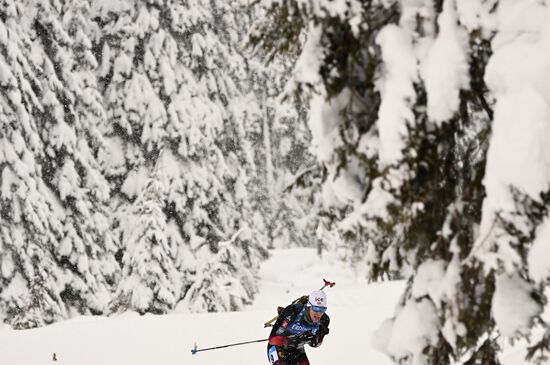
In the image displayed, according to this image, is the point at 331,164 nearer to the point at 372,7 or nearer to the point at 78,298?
the point at 372,7

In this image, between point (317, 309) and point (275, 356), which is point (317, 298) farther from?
point (275, 356)

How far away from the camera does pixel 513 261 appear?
4.13 meters

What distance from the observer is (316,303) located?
354 inches

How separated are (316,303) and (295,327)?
0.54 meters

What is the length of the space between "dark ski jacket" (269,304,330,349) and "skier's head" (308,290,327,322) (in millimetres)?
138

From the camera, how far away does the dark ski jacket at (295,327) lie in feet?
30.3

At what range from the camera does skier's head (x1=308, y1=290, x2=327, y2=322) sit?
29.5 feet

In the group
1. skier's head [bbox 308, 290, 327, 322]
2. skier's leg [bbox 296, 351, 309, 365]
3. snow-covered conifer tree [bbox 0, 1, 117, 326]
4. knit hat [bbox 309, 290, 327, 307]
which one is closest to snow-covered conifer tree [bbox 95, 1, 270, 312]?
snow-covered conifer tree [bbox 0, 1, 117, 326]

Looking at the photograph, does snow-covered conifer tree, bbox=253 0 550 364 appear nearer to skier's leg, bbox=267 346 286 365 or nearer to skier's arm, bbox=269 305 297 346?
skier's arm, bbox=269 305 297 346

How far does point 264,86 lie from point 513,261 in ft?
95.5

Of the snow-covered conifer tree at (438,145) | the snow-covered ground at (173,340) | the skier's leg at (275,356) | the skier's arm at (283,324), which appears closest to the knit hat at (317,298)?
the skier's arm at (283,324)

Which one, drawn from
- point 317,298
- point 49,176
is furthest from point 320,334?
point 49,176

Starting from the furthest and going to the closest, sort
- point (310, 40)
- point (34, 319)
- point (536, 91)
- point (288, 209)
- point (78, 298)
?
point (288, 209) → point (78, 298) → point (34, 319) → point (310, 40) → point (536, 91)

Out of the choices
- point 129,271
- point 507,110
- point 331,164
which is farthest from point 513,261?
point 129,271
